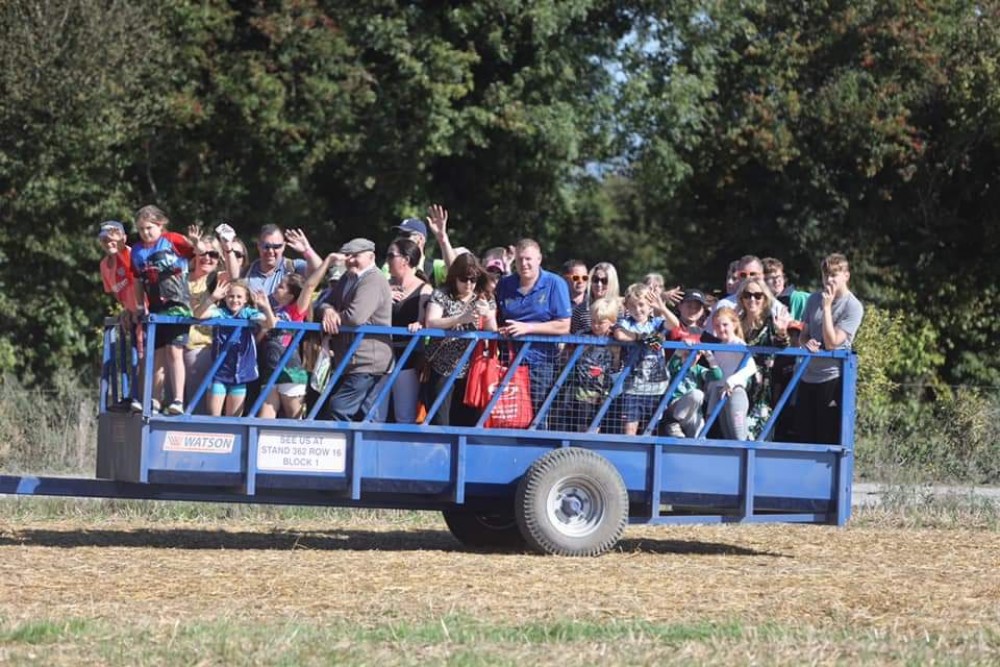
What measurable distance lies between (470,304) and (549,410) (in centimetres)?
91

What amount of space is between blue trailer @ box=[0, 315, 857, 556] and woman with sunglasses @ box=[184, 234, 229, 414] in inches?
9.3

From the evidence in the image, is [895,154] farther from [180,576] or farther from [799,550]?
[180,576]

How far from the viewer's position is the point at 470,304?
38.2ft

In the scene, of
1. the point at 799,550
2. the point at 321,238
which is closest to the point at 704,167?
the point at 321,238

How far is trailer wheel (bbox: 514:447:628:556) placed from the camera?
454 inches

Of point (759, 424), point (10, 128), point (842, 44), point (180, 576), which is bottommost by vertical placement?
point (180, 576)

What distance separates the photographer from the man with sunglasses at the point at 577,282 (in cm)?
1273

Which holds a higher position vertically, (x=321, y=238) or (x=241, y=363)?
(x=321, y=238)

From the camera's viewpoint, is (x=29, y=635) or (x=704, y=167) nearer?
(x=29, y=635)

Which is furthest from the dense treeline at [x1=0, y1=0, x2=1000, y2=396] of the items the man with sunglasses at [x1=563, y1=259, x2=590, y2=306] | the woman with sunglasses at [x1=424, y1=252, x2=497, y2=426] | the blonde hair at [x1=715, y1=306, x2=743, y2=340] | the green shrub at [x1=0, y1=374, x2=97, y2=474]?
the woman with sunglasses at [x1=424, y1=252, x2=497, y2=426]

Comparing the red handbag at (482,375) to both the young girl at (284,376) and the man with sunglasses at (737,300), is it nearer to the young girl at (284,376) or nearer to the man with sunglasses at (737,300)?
the young girl at (284,376)

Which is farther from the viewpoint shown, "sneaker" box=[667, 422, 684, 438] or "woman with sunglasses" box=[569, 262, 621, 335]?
"woman with sunglasses" box=[569, 262, 621, 335]

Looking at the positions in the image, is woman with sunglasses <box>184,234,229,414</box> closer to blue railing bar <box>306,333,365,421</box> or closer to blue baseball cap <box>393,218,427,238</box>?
blue railing bar <box>306,333,365,421</box>

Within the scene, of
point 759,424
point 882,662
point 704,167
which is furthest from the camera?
point 704,167
